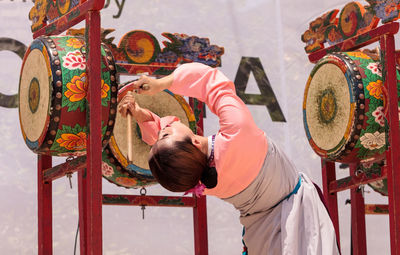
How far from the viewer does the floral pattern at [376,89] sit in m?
3.22

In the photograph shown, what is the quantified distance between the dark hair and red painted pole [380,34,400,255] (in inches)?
40.8

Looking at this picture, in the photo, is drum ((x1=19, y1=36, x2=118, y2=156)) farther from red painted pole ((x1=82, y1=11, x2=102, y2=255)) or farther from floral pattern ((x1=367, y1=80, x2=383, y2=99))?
floral pattern ((x1=367, y1=80, x2=383, y2=99))

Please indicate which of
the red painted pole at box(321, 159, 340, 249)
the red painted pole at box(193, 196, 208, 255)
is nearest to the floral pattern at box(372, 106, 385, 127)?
the red painted pole at box(321, 159, 340, 249)

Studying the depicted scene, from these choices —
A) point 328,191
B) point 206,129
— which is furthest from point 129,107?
point 206,129

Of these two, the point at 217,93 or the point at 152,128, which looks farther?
the point at 152,128

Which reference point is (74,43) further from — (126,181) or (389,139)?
(389,139)

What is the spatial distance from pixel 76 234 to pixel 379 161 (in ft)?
5.49

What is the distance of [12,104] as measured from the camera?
13.0 ft

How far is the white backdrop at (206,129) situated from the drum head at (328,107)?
39.1 inches

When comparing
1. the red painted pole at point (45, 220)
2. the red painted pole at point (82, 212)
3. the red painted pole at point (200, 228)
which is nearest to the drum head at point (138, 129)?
the red painted pole at point (200, 228)

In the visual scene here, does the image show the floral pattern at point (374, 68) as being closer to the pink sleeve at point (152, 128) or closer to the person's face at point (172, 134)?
the pink sleeve at point (152, 128)

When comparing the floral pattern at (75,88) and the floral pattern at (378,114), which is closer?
the floral pattern at (75,88)

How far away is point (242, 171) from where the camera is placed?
239 cm

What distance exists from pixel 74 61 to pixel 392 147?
1351mm
